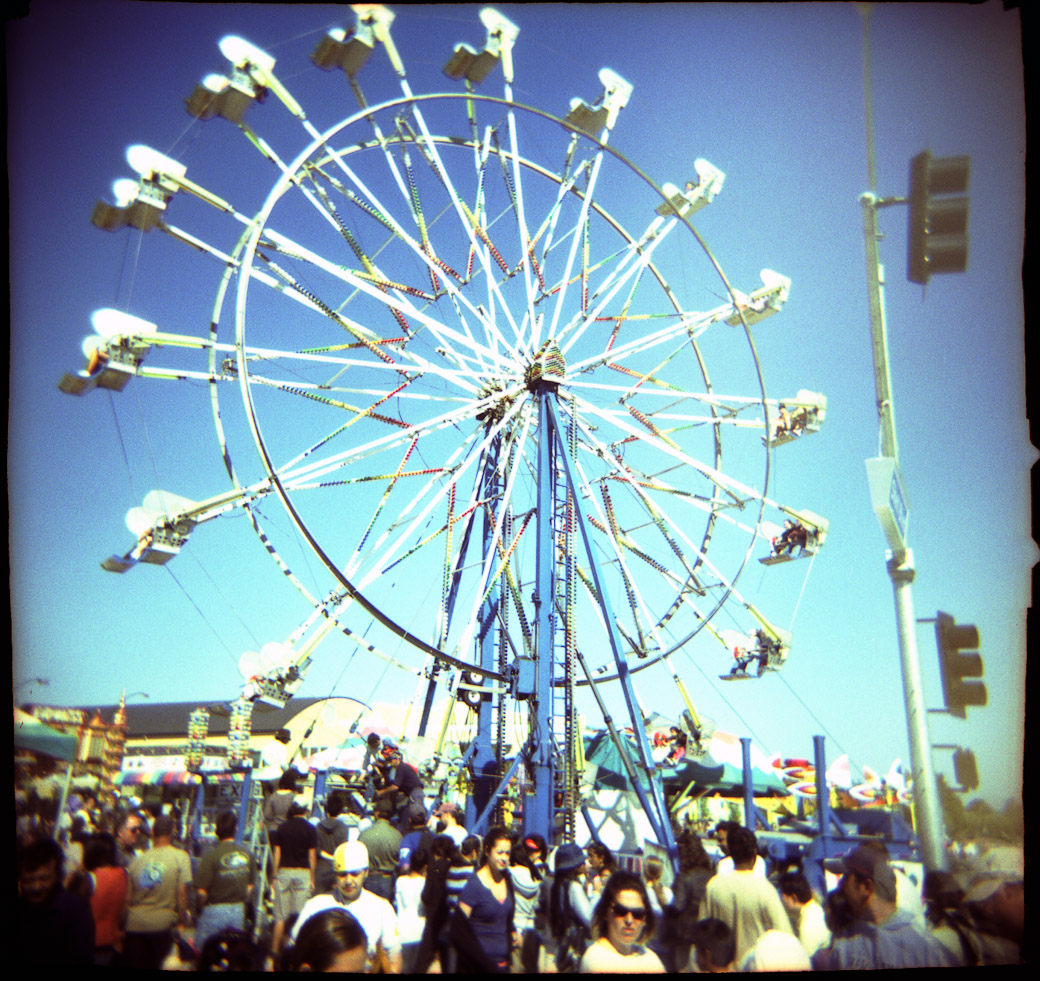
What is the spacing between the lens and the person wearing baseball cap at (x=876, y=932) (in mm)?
3701

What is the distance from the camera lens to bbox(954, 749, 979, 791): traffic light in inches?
207

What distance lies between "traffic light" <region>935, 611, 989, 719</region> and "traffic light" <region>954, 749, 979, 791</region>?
675mm

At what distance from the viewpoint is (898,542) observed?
203 inches

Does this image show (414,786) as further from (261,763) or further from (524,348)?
(524,348)

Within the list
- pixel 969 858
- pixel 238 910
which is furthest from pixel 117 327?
pixel 969 858

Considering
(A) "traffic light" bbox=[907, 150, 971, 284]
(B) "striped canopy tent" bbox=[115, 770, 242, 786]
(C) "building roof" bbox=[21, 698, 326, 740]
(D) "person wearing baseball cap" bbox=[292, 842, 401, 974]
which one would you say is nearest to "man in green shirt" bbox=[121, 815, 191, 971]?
(D) "person wearing baseball cap" bbox=[292, 842, 401, 974]

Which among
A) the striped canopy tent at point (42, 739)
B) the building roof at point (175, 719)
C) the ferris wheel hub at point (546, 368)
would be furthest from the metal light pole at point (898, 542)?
the building roof at point (175, 719)

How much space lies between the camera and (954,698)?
4.76 meters

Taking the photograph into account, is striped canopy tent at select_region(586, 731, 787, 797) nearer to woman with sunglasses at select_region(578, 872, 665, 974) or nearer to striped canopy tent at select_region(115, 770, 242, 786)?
striped canopy tent at select_region(115, 770, 242, 786)

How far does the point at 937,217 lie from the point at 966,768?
328 centimetres

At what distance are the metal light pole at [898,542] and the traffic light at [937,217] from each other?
38 cm

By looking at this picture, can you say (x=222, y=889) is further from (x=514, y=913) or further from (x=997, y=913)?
(x=997, y=913)

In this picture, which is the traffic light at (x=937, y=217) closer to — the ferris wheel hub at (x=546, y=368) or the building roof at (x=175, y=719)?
the ferris wheel hub at (x=546, y=368)

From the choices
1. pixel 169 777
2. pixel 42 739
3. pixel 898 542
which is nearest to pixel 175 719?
pixel 169 777
